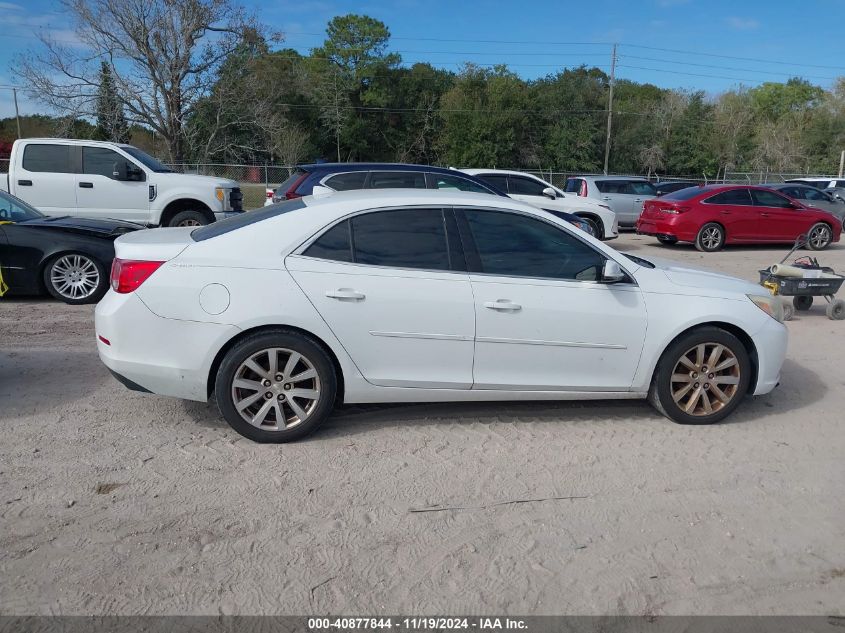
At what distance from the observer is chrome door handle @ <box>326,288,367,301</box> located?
449 cm

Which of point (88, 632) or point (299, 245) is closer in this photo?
point (88, 632)

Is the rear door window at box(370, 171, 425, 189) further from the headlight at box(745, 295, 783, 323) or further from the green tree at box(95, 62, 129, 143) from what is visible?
the green tree at box(95, 62, 129, 143)

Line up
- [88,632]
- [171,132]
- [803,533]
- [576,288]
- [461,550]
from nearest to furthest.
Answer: [88,632] → [461,550] → [803,533] → [576,288] → [171,132]

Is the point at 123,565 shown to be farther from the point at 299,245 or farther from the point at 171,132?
the point at 171,132

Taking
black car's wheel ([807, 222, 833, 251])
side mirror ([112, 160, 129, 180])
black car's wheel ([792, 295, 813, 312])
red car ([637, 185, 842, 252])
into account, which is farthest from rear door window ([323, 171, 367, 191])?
black car's wheel ([807, 222, 833, 251])

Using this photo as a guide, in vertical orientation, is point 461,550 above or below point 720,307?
below

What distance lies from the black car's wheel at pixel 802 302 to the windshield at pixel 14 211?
9.57m

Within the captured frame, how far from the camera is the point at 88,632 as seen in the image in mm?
2824

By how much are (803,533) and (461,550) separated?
181 centimetres

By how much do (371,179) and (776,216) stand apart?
10.1 meters

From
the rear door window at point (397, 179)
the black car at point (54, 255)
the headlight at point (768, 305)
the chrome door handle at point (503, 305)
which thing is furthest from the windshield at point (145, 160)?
the headlight at point (768, 305)

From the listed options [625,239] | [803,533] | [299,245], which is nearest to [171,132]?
[625,239]

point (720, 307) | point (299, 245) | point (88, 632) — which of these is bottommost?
point (88, 632)

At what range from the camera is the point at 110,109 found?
3278 centimetres
